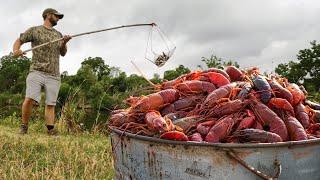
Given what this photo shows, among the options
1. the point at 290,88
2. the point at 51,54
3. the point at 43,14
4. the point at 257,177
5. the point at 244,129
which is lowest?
the point at 257,177

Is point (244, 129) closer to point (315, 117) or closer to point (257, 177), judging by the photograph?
point (257, 177)

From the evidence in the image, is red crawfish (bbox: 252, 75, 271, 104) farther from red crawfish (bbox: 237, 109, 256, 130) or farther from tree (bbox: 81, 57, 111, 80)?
tree (bbox: 81, 57, 111, 80)

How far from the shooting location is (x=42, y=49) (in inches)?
309

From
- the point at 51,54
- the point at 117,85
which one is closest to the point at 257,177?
the point at 51,54

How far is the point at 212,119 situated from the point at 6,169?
132 inches

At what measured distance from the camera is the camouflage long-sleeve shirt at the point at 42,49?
7805 mm

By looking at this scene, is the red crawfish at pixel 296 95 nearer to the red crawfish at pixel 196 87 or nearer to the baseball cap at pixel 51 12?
the red crawfish at pixel 196 87

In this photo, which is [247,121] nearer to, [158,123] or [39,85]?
[158,123]

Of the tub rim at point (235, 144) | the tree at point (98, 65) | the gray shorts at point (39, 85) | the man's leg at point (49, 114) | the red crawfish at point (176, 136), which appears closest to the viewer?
the tub rim at point (235, 144)

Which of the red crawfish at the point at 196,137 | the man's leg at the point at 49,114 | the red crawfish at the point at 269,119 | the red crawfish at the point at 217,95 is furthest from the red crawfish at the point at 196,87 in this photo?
the man's leg at the point at 49,114

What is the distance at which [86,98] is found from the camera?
517 inches

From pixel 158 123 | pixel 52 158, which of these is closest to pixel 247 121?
pixel 158 123

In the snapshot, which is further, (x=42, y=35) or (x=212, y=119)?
(x=42, y=35)

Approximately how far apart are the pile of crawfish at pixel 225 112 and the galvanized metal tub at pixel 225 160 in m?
0.08
